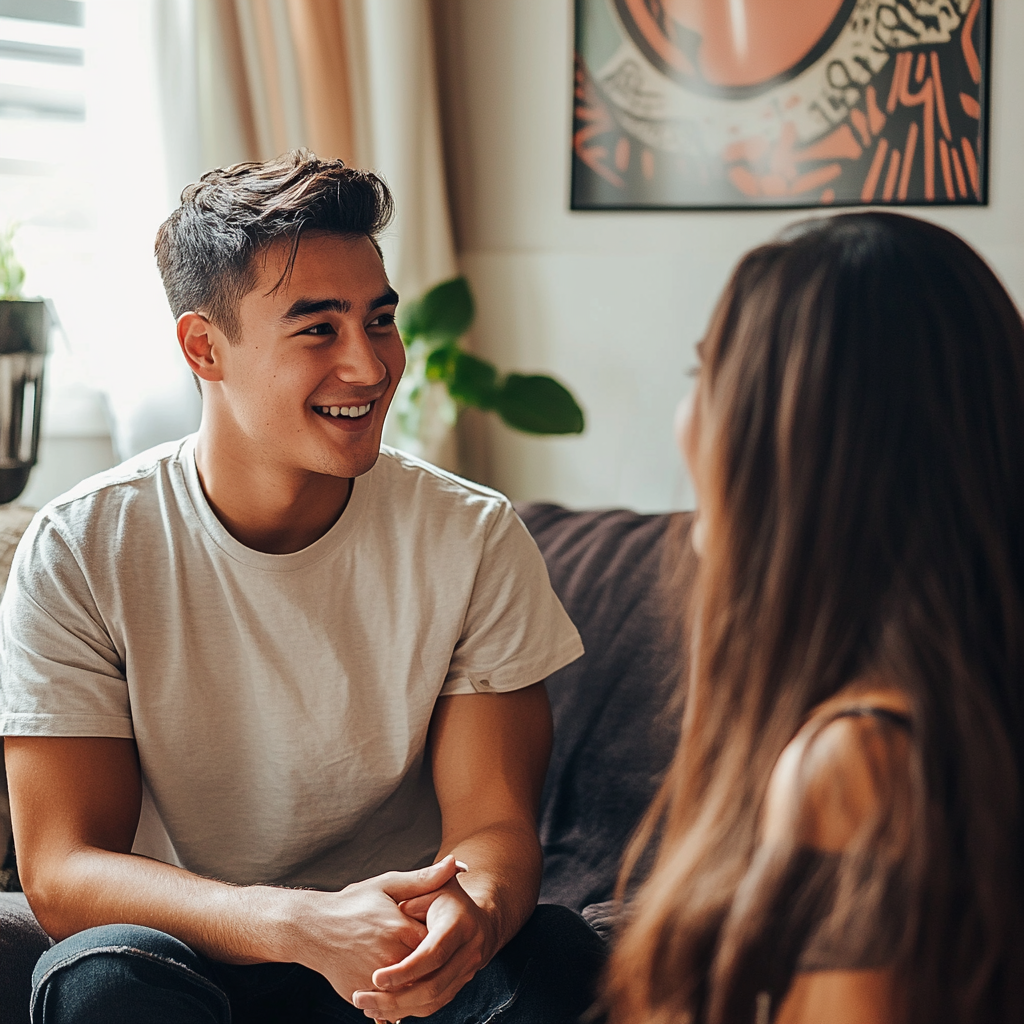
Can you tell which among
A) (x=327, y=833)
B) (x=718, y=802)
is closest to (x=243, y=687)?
(x=327, y=833)

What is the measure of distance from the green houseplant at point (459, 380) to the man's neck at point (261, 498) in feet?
3.44

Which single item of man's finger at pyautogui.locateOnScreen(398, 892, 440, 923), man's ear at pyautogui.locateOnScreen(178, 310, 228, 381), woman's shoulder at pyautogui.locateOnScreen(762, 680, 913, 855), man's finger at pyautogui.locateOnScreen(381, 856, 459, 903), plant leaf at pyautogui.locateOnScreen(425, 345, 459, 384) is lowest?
man's finger at pyautogui.locateOnScreen(398, 892, 440, 923)

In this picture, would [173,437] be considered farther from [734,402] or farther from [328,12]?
[734,402]

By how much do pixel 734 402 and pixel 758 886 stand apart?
13.5 inches

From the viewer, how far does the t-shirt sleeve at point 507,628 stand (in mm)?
1384

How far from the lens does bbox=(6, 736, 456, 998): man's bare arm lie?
3.66 ft

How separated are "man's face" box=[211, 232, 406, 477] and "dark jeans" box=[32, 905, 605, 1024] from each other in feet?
1.91

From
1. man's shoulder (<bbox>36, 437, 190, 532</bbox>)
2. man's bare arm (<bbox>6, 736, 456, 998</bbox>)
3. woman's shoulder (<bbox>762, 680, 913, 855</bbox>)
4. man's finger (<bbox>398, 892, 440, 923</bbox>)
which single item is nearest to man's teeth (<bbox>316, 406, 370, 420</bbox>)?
man's shoulder (<bbox>36, 437, 190, 532</bbox>)

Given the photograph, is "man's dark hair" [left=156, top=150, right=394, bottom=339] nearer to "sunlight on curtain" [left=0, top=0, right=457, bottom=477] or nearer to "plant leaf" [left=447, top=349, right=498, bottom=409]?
"sunlight on curtain" [left=0, top=0, right=457, bottom=477]

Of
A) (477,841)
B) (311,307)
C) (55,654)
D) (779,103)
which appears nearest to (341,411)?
(311,307)

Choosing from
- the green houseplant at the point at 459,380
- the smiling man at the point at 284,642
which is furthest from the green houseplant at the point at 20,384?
the green houseplant at the point at 459,380

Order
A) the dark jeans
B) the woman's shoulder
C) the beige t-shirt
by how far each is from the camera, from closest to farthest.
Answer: the woman's shoulder < the dark jeans < the beige t-shirt

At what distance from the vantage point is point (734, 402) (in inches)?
31.9

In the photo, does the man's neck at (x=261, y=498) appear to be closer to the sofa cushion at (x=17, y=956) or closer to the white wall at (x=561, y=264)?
the sofa cushion at (x=17, y=956)
